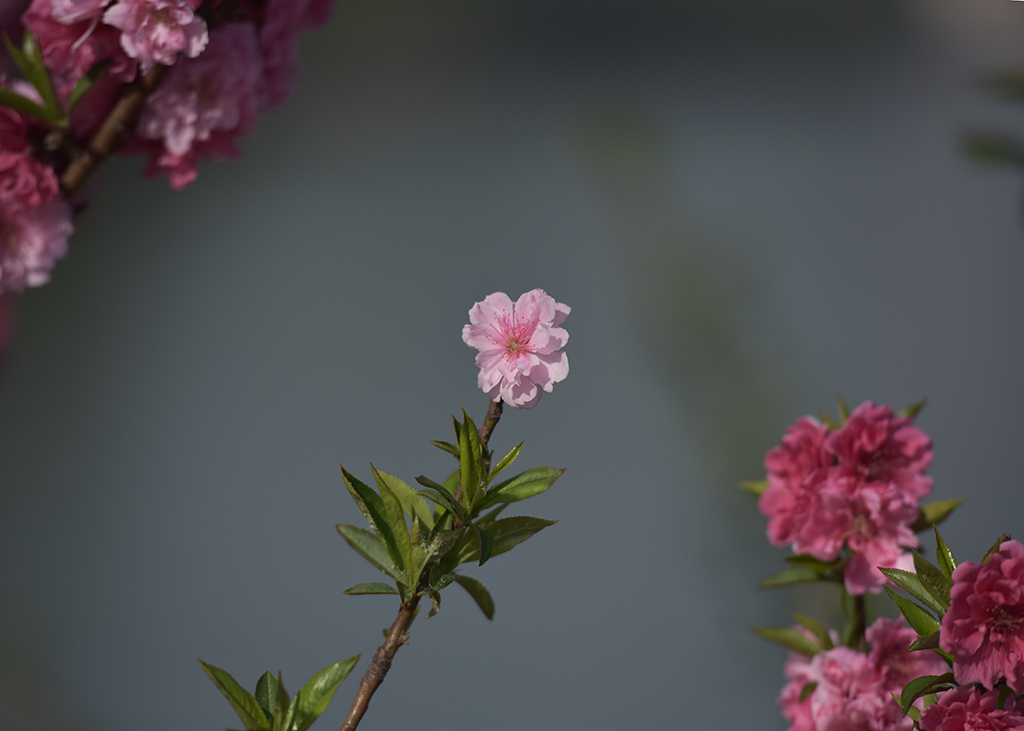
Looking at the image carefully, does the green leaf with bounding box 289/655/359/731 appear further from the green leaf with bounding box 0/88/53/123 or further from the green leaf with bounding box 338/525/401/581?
the green leaf with bounding box 0/88/53/123

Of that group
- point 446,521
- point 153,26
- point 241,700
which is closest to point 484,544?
point 446,521

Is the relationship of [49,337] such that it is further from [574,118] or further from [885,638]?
[885,638]

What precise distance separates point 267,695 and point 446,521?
126mm

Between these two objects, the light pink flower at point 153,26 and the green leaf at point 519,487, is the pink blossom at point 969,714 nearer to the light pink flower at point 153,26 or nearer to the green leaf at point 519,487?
the green leaf at point 519,487

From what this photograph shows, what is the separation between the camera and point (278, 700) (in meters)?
0.35

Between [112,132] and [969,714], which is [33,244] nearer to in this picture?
[112,132]

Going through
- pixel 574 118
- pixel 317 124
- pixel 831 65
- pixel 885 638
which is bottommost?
pixel 885 638

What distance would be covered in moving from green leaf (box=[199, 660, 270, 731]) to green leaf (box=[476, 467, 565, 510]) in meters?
0.13

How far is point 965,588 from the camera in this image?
0.34 metres

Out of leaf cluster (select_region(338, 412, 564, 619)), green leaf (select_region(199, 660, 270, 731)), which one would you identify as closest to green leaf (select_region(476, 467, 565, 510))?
leaf cluster (select_region(338, 412, 564, 619))

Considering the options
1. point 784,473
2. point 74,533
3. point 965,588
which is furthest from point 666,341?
point 74,533

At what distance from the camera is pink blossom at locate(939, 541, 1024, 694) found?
34cm

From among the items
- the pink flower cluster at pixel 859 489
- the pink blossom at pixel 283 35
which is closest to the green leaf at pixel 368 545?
the pink flower cluster at pixel 859 489

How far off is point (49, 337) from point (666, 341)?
4.09ft
